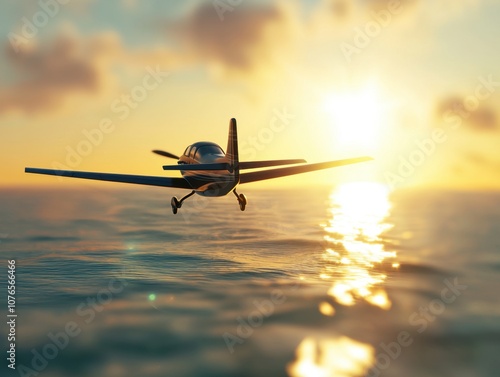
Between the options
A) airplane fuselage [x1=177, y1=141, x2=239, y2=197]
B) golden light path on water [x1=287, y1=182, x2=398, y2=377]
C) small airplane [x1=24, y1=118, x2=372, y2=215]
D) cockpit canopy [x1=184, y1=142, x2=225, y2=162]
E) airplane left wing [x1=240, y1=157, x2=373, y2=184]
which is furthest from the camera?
golden light path on water [x1=287, y1=182, x2=398, y2=377]

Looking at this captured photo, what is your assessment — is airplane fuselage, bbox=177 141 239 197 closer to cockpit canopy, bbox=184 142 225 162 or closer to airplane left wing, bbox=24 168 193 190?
cockpit canopy, bbox=184 142 225 162

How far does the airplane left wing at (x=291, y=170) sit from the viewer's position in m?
23.3

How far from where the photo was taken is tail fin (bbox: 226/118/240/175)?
22359 millimetres

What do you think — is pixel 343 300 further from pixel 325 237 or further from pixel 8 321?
pixel 325 237

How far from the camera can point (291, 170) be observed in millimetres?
24031

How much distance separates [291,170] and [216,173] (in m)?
4.73

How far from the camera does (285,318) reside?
8200 centimetres

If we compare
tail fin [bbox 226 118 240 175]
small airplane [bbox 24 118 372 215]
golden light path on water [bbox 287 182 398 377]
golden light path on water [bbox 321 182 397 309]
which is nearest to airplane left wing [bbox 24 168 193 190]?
small airplane [bbox 24 118 372 215]

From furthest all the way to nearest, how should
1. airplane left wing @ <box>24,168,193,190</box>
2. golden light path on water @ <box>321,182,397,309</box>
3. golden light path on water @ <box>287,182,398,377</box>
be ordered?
golden light path on water @ <box>321,182,397,309</box> → golden light path on water @ <box>287,182,398,377</box> → airplane left wing @ <box>24,168,193,190</box>

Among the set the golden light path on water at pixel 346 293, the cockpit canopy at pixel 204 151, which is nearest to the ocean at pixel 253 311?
the golden light path on water at pixel 346 293

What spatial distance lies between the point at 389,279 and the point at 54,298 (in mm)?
92001

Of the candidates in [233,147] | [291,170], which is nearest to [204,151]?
[233,147]

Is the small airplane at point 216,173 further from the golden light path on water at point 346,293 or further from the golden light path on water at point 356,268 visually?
the golden light path on water at point 356,268

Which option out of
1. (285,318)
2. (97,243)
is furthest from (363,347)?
(97,243)
